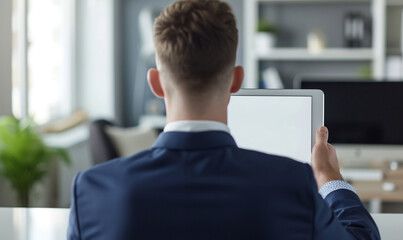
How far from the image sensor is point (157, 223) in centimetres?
96

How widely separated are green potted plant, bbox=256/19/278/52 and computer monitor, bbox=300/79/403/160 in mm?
2614

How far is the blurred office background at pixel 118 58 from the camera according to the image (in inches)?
190

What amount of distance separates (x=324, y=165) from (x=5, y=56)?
3.52 metres

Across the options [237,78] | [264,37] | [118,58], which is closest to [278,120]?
[237,78]

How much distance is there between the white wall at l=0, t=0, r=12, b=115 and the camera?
14.2ft

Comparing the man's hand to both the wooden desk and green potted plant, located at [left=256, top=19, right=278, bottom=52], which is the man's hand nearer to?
the wooden desk

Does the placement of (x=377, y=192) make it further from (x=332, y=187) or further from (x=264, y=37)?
(x=264, y=37)

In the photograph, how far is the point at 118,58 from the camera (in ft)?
22.0

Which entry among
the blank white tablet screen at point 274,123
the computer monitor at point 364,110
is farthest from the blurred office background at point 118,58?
the blank white tablet screen at point 274,123

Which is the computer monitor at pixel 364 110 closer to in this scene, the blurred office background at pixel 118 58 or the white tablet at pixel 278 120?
the blurred office background at pixel 118 58

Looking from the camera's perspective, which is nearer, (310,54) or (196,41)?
(196,41)

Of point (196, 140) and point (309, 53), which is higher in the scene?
point (309, 53)

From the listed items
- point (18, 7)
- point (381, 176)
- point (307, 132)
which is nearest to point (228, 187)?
point (307, 132)

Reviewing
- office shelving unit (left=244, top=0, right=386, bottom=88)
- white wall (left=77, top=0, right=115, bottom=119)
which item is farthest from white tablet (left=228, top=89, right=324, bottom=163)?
white wall (left=77, top=0, right=115, bottom=119)
